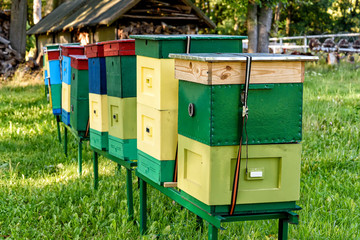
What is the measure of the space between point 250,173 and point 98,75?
268 centimetres

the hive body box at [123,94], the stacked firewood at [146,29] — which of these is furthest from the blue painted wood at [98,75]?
the stacked firewood at [146,29]

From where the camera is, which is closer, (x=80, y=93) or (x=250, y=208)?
(x=250, y=208)

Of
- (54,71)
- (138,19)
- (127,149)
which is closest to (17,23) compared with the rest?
(138,19)

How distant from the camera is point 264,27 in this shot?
63.2 ft

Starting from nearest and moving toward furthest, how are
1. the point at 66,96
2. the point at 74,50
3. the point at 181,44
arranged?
1. the point at 181,44
2. the point at 74,50
3. the point at 66,96

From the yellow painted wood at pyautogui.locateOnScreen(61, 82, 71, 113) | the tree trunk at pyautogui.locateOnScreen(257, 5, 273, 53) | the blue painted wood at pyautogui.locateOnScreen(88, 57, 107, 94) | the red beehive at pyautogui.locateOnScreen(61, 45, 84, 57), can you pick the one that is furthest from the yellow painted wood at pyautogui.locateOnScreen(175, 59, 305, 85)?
the tree trunk at pyautogui.locateOnScreen(257, 5, 273, 53)

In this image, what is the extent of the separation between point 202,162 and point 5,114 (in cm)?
930

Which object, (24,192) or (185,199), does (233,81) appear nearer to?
(185,199)

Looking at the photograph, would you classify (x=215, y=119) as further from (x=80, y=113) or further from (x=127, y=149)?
(x=80, y=113)

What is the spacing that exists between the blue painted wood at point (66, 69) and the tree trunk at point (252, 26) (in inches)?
468

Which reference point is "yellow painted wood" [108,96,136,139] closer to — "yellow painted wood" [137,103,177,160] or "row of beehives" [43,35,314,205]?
"row of beehives" [43,35,314,205]

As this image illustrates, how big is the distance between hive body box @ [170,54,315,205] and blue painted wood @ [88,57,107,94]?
2119 millimetres

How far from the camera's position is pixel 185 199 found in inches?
151

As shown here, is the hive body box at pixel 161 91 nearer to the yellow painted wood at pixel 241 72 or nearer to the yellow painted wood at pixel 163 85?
the yellow painted wood at pixel 163 85
